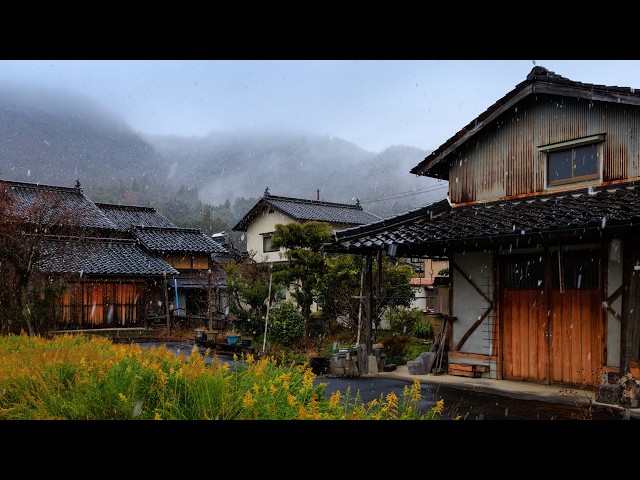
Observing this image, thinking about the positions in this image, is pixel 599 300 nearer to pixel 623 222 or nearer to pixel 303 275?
pixel 623 222

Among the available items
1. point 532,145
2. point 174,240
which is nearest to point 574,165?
point 532,145

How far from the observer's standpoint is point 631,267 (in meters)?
7.99

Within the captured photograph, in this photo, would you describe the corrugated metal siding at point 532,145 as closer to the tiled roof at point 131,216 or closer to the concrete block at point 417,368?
the concrete block at point 417,368

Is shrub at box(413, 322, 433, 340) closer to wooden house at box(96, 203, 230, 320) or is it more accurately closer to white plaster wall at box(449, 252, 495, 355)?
white plaster wall at box(449, 252, 495, 355)

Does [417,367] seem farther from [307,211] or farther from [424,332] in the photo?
[307,211]

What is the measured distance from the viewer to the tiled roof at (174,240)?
27047mm

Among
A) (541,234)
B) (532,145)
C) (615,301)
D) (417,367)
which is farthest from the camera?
(417,367)

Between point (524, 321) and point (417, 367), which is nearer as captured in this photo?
point (524, 321)

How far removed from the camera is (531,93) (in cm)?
1070

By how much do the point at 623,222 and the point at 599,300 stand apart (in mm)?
2229

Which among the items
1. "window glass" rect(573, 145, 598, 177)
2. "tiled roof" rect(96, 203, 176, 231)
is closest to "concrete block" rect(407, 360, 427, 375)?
"window glass" rect(573, 145, 598, 177)

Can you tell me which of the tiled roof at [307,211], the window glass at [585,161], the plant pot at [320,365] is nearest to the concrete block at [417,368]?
the plant pot at [320,365]

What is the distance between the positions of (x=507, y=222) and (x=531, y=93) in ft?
10.6

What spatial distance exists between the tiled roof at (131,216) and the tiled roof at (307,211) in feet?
16.1
